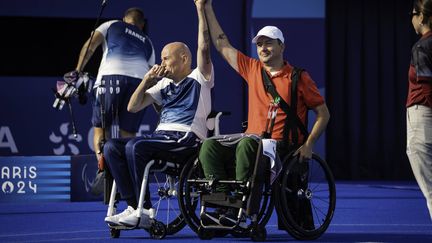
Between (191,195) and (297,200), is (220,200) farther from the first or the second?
(297,200)

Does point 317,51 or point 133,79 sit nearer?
point 133,79

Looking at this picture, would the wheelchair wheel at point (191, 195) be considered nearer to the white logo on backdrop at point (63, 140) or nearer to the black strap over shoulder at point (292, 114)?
the black strap over shoulder at point (292, 114)

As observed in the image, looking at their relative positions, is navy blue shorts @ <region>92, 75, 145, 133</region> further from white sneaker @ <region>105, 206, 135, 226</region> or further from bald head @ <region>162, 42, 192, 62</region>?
white sneaker @ <region>105, 206, 135, 226</region>

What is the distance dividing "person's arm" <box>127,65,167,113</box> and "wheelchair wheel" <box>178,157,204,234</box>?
0.53 m

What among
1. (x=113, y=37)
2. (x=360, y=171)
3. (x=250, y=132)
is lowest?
(x=360, y=171)

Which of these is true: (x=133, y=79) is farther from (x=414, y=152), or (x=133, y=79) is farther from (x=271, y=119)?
(x=414, y=152)

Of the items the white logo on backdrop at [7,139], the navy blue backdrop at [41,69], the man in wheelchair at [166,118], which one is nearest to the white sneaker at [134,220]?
the man in wheelchair at [166,118]

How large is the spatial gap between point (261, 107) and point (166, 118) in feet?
1.87

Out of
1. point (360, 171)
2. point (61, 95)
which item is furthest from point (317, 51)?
point (61, 95)

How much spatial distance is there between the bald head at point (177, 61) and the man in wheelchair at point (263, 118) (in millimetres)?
198

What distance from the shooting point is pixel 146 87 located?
5734mm

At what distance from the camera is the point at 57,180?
8.26 metres

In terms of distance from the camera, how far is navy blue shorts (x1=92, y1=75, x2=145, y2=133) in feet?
25.2

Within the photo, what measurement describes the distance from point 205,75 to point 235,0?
573 centimetres
